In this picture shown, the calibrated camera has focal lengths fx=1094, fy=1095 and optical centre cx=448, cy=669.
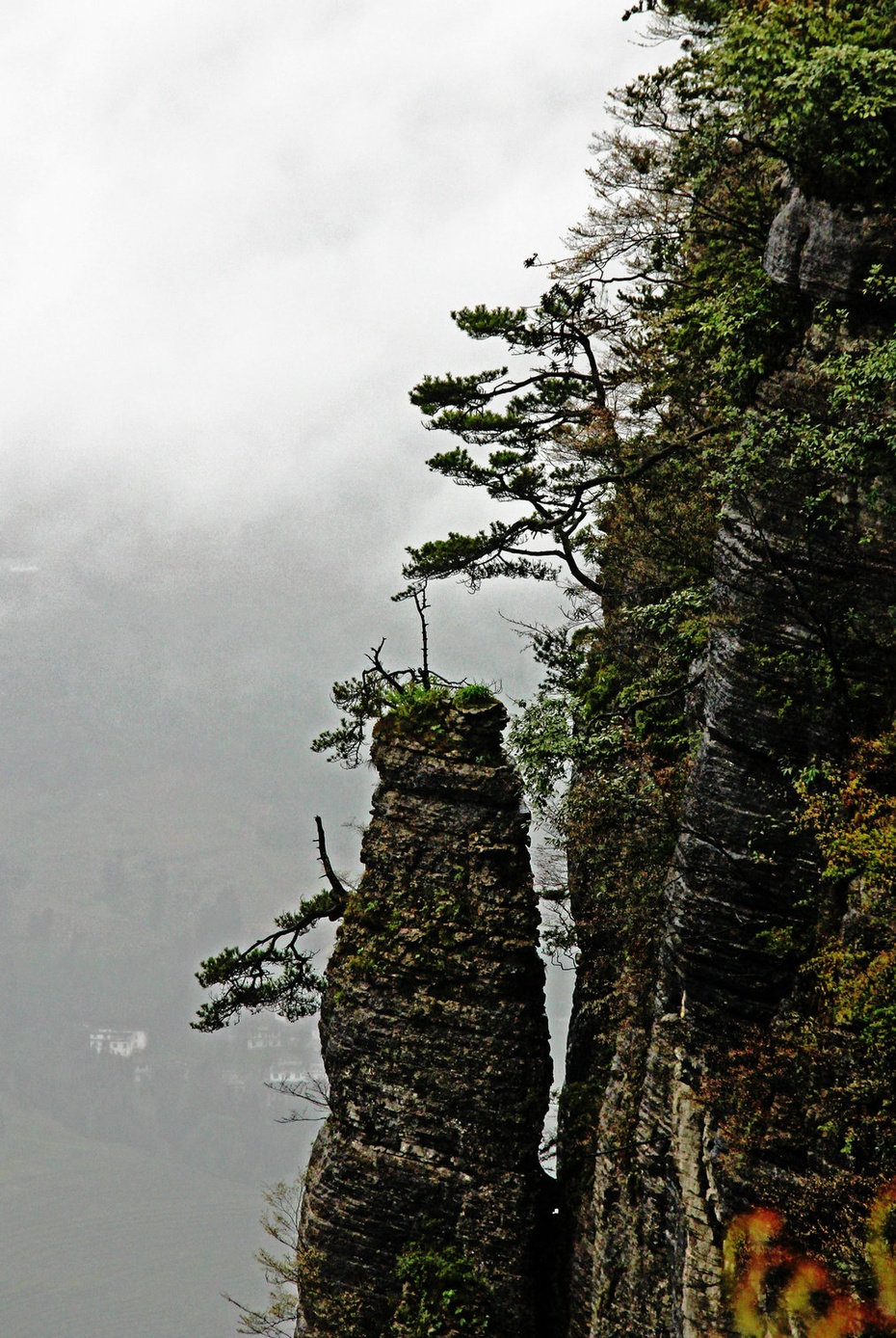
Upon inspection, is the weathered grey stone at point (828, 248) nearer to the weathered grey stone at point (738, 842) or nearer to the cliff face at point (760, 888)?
the cliff face at point (760, 888)

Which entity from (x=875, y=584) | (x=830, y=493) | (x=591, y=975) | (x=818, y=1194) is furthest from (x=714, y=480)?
(x=591, y=975)

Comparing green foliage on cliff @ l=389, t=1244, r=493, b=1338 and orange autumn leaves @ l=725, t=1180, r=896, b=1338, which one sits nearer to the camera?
orange autumn leaves @ l=725, t=1180, r=896, b=1338

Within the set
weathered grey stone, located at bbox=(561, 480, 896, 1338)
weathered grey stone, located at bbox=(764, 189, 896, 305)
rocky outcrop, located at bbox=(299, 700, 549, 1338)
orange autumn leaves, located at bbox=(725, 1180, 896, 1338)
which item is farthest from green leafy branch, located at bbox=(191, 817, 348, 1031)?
weathered grey stone, located at bbox=(764, 189, 896, 305)

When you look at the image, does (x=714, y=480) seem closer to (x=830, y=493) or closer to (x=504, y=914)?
(x=830, y=493)

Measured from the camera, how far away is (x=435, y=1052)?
61.9 feet

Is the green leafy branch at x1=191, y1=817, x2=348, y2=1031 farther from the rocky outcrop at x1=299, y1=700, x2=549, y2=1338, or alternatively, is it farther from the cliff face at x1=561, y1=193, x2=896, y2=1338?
the cliff face at x1=561, y1=193, x2=896, y2=1338

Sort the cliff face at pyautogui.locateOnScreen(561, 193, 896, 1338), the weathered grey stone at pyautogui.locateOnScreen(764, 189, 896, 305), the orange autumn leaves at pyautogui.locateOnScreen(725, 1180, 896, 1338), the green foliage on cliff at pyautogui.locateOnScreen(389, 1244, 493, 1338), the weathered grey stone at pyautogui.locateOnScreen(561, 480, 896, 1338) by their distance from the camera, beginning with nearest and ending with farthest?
the orange autumn leaves at pyautogui.locateOnScreen(725, 1180, 896, 1338)
the cliff face at pyautogui.locateOnScreen(561, 193, 896, 1338)
the weathered grey stone at pyautogui.locateOnScreen(764, 189, 896, 305)
the weathered grey stone at pyautogui.locateOnScreen(561, 480, 896, 1338)
the green foliage on cliff at pyautogui.locateOnScreen(389, 1244, 493, 1338)

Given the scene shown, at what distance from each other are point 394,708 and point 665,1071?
8675mm

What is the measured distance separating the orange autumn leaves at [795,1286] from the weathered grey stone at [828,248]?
10.3 metres

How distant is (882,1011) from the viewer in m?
11.5

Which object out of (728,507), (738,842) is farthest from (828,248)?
(738,842)

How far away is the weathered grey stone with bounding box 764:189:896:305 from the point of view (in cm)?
1323

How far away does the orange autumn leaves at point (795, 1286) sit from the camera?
10734mm

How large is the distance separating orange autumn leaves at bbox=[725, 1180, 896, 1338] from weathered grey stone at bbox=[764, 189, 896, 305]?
10.3m
